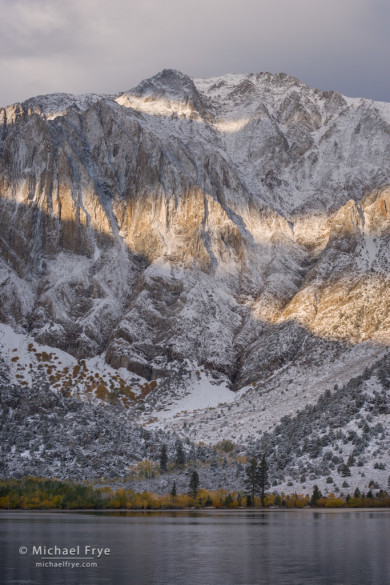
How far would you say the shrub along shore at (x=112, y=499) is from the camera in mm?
112125

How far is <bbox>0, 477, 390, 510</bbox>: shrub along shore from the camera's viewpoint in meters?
112

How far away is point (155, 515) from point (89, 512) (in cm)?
1066

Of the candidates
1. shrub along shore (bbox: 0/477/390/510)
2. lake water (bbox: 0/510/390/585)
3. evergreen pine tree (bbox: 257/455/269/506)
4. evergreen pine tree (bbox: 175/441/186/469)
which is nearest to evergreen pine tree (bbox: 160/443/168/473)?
evergreen pine tree (bbox: 175/441/186/469)

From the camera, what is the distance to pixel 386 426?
123 metres

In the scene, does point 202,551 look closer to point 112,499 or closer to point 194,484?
point 194,484

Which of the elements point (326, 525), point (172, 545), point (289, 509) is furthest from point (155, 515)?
point (172, 545)

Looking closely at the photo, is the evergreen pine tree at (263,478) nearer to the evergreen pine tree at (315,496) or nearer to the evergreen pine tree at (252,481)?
the evergreen pine tree at (252,481)

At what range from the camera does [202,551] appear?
2340 inches

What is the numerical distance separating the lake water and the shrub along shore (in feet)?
67.0

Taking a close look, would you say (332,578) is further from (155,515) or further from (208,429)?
(208,429)

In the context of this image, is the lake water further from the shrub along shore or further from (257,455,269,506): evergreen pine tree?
(257,455,269,506): evergreen pine tree

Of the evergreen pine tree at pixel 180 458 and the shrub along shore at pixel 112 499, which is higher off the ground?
the evergreen pine tree at pixel 180 458

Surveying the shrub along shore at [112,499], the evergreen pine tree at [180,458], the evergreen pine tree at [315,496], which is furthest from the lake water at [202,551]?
the evergreen pine tree at [180,458]

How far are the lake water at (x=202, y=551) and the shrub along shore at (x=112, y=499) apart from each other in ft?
67.0
